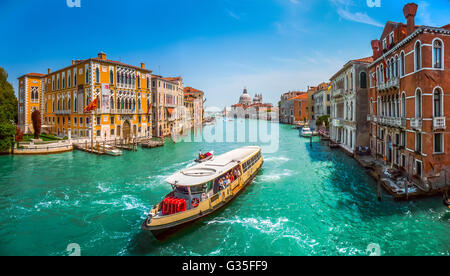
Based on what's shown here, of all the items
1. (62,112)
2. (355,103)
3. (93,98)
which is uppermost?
(93,98)

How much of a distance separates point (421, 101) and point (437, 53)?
262 cm

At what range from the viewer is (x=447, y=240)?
975cm

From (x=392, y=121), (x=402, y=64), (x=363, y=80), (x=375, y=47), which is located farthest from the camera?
(x=363, y=80)

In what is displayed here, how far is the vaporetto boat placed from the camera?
10.5m

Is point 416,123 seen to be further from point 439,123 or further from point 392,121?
point 392,121

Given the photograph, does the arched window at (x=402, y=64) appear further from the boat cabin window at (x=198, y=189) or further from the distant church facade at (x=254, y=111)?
the distant church facade at (x=254, y=111)

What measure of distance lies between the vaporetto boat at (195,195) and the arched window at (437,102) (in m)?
11.0

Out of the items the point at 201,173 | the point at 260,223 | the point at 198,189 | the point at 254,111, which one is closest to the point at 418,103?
the point at 260,223

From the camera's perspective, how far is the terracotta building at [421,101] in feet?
44.6

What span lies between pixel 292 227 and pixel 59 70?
43.9m

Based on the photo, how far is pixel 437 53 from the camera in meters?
13.7

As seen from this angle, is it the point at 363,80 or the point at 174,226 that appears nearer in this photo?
the point at 174,226

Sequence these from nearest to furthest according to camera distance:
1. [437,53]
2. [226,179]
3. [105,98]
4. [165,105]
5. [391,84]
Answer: [437,53] → [226,179] → [391,84] → [105,98] → [165,105]

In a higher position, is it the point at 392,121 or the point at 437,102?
the point at 437,102
